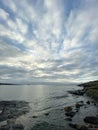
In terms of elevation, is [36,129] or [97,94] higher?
[97,94]

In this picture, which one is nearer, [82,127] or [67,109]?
[82,127]

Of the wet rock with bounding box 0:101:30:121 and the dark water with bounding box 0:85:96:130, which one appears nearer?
the dark water with bounding box 0:85:96:130

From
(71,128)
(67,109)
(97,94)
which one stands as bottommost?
(71,128)

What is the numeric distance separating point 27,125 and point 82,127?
8888 mm

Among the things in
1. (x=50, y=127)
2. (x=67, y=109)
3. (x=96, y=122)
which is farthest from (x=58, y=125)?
(x=67, y=109)

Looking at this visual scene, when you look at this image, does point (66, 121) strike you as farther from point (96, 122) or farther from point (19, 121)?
point (19, 121)

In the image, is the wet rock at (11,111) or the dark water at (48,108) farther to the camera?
the wet rock at (11,111)

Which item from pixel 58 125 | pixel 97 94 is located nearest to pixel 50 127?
pixel 58 125

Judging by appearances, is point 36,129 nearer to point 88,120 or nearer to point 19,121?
point 19,121

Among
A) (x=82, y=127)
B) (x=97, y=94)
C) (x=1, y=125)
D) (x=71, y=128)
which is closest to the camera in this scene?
(x=82, y=127)

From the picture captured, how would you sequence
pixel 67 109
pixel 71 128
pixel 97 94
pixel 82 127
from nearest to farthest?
pixel 82 127 < pixel 71 128 < pixel 67 109 < pixel 97 94

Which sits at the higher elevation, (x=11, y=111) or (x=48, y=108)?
(x=48, y=108)

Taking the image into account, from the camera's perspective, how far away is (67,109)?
40031mm

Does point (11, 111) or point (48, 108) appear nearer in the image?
point (11, 111)
